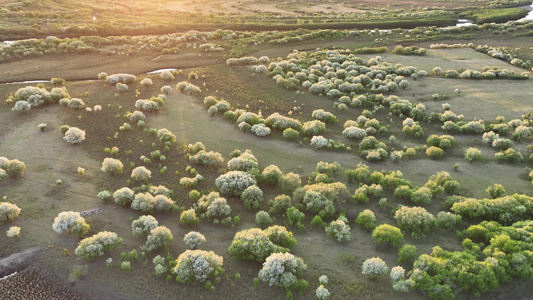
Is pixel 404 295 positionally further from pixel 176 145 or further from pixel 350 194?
pixel 176 145

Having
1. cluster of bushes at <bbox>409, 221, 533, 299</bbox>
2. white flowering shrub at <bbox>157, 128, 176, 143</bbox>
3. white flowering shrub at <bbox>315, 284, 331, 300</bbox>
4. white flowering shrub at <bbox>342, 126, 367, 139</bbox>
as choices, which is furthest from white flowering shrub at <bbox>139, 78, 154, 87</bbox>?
cluster of bushes at <bbox>409, 221, 533, 299</bbox>

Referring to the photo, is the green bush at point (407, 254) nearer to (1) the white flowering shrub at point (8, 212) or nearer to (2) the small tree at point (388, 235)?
(2) the small tree at point (388, 235)

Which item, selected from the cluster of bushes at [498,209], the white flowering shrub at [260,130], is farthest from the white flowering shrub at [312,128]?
the cluster of bushes at [498,209]

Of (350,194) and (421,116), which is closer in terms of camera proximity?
(350,194)

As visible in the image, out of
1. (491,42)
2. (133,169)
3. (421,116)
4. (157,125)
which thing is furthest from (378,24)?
(133,169)

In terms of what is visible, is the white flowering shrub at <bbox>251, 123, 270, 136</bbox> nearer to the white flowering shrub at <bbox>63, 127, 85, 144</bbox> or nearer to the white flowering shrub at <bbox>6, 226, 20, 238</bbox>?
the white flowering shrub at <bbox>63, 127, 85, 144</bbox>

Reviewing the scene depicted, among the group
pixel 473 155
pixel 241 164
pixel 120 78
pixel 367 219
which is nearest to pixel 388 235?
pixel 367 219
